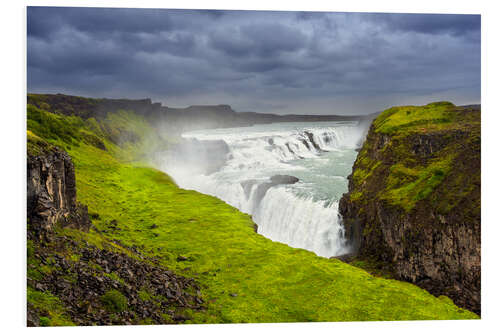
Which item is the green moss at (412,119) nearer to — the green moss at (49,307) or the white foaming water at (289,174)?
the white foaming water at (289,174)

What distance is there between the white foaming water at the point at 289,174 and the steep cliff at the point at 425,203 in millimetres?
1705

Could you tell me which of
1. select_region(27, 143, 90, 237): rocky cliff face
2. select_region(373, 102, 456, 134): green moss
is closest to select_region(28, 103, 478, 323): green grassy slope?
select_region(27, 143, 90, 237): rocky cliff face

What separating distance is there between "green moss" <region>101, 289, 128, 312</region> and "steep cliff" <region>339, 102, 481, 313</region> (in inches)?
403

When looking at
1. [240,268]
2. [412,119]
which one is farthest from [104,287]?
[412,119]

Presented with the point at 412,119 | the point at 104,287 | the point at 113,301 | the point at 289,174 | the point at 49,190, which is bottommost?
the point at 113,301

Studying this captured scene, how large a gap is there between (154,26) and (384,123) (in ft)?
43.6

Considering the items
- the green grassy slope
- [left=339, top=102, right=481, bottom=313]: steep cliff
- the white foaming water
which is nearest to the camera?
the green grassy slope

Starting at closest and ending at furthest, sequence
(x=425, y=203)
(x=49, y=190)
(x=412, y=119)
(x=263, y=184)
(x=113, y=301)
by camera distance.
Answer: (x=113, y=301), (x=49, y=190), (x=425, y=203), (x=412, y=119), (x=263, y=184)

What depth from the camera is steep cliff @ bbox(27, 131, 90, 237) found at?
8203mm

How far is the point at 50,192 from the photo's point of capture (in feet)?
29.3

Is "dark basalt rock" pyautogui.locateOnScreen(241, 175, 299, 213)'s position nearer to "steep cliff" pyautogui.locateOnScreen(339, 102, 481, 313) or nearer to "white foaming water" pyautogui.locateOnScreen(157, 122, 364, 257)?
"white foaming water" pyautogui.locateOnScreen(157, 122, 364, 257)

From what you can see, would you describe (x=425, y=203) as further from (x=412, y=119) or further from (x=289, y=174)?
(x=289, y=174)

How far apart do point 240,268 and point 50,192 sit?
5926mm
